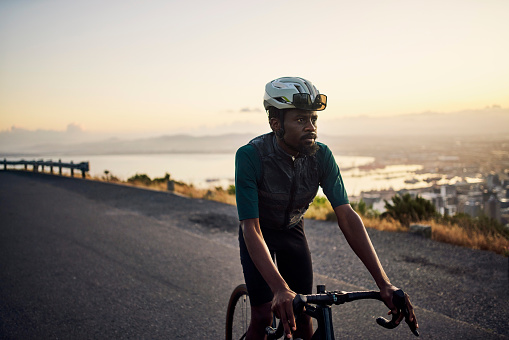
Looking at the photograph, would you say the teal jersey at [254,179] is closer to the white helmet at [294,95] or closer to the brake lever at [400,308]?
the white helmet at [294,95]

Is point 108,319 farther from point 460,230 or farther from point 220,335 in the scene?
point 460,230

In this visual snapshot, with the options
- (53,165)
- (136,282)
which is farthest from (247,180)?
(53,165)

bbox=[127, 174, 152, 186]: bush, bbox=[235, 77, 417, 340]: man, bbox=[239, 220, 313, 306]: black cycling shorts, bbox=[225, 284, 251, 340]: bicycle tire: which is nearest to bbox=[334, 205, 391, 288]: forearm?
bbox=[235, 77, 417, 340]: man

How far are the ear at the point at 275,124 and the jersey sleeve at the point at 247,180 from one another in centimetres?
18

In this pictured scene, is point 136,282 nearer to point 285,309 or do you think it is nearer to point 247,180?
point 247,180

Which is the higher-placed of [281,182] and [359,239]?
[281,182]

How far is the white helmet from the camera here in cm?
235

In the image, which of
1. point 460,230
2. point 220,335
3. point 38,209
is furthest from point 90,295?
point 38,209

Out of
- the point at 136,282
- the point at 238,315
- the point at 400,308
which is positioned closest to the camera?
the point at 400,308

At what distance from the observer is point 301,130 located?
2395 mm

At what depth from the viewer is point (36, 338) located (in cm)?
410

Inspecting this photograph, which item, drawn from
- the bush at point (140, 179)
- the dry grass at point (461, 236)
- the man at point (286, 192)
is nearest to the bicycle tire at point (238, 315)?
the man at point (286, 192)

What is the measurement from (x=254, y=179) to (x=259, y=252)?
0.44 m

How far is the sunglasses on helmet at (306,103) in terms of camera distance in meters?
2.34
